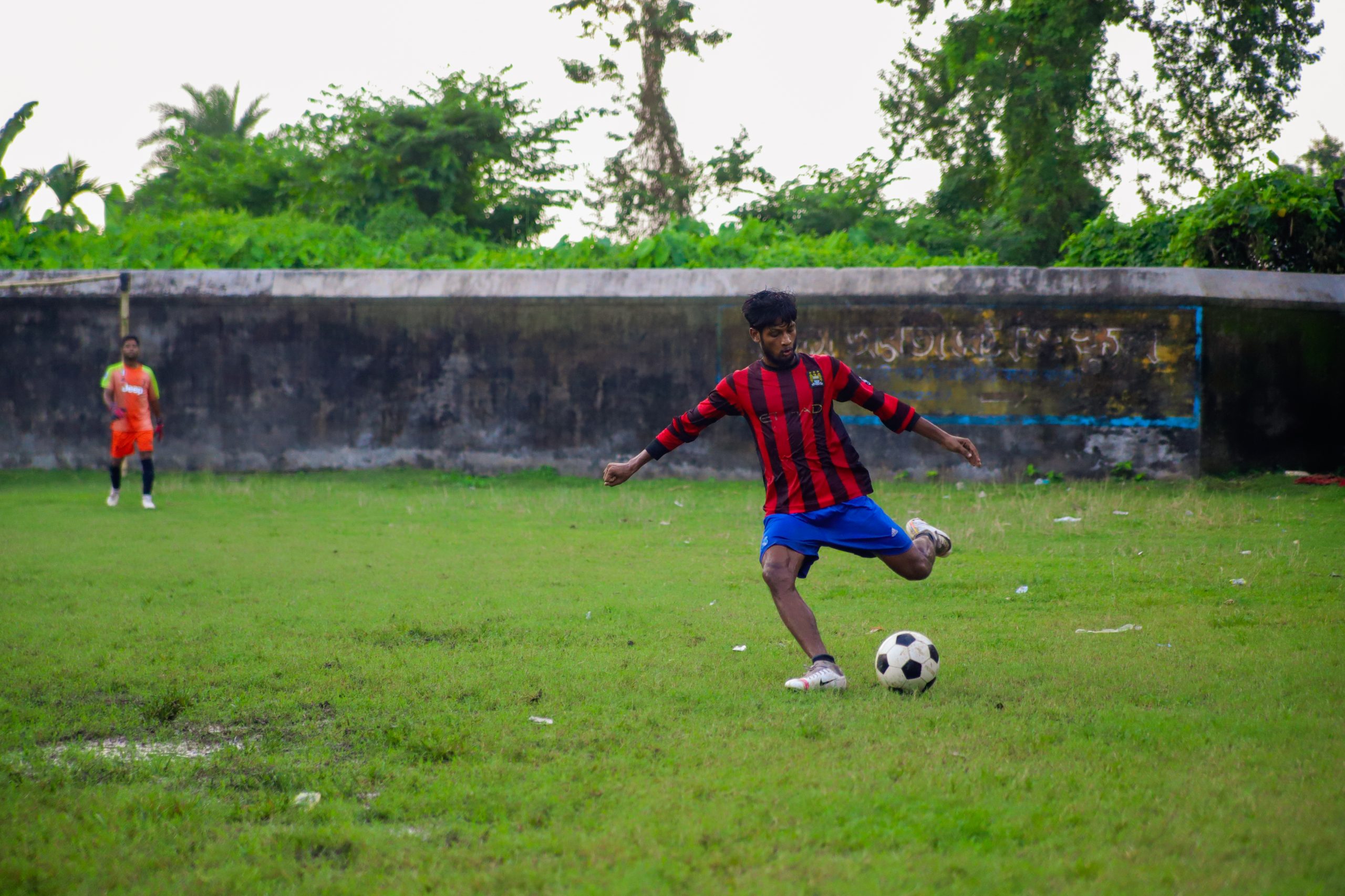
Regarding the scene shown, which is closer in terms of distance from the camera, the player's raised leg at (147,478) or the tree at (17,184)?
the player's raised leg at (147,478)

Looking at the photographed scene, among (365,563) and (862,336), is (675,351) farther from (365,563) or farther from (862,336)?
(365,563)

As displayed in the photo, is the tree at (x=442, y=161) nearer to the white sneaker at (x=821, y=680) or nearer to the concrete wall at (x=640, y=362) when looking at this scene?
the concrete wall at (x=640, y=362)

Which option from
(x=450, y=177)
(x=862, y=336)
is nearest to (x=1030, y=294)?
(x=862, y=336)

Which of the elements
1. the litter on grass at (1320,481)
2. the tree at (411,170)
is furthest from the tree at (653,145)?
the litter on grass at (1320,481)

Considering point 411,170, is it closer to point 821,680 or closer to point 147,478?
point 147,478

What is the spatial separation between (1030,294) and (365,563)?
26.0 feet

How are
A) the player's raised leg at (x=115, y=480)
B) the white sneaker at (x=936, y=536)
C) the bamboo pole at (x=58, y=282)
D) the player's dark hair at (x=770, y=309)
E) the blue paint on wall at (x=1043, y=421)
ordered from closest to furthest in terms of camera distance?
the player's dark hair at (x=770, y=309) → the white sneaker at (x=936, y=536) → the player's raised leg at (x=115, y=480) → the blue paint on wall at (x=1043, y=421) → the bamboo pole at (x=58, y=282)

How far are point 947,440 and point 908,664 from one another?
109cm

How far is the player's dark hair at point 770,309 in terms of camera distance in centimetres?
491

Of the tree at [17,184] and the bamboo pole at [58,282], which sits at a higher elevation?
the tree at [17,184]

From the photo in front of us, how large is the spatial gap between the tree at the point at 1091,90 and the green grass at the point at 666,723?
509 inches

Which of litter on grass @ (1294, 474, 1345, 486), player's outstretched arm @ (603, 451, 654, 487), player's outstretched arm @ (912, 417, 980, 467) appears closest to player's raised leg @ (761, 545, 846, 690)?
player's outstretched arm @ (603, 451, 654, 487)

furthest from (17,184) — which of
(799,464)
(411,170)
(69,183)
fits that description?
(799,464)

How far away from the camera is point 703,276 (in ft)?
45.3
